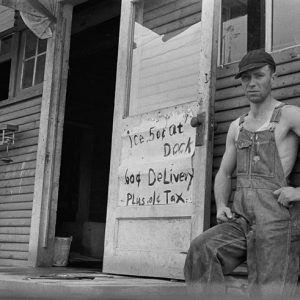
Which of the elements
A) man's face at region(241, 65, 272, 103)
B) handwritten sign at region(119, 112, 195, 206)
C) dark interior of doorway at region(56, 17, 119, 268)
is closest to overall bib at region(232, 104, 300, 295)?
man's face at region(241, 65, 272, 103)

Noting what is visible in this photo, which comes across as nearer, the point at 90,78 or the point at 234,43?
the point at 234,43

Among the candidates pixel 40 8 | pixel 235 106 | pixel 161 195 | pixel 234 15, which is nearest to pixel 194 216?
pixel 161 195

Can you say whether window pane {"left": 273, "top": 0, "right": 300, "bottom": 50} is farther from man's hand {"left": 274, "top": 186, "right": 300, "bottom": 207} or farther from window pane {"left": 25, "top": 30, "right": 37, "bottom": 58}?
window pane {"left": 25, "top": 30, "right": 37, "bottom": 58}

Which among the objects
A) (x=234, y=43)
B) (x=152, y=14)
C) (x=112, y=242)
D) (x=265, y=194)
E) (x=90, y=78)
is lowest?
(x=112, y=242)

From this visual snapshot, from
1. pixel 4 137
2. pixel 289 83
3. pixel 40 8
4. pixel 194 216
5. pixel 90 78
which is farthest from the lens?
pixel 90 78

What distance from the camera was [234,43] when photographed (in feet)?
12.3

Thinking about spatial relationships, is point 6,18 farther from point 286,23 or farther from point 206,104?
point 286,23

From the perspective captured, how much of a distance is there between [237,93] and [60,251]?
271 centimetres

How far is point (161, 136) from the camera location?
398 cm

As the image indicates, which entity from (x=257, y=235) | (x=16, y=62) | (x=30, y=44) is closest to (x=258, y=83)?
(x=257, y=235)

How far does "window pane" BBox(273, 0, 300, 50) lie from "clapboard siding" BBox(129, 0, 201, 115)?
0.68 meters

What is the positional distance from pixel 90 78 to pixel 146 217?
18.1 feet

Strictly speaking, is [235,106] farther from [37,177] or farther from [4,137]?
[4,137]

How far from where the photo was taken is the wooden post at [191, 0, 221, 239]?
349 cm
